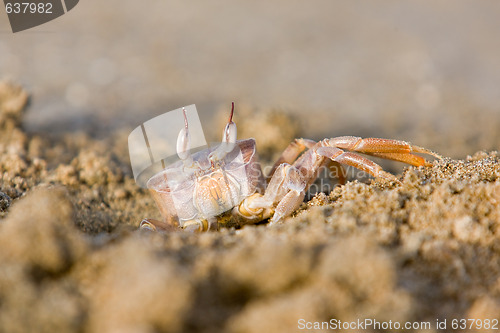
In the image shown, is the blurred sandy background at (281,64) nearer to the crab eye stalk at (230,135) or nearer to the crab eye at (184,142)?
the crab eye stalk at (230,135)

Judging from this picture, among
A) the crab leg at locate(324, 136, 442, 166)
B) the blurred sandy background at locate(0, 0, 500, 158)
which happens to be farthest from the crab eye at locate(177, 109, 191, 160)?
the blurred sandy background at locate(0, 0, 500, 158)

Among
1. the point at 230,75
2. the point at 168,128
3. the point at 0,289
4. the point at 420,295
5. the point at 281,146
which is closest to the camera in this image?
the point at 0,289

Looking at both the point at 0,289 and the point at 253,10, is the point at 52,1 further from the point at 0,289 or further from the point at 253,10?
the point at 0,289

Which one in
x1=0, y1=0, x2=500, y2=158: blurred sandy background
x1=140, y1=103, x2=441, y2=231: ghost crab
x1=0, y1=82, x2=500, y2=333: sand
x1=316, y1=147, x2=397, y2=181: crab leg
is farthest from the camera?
x1=0, y1=0, x2=500, y2=158: blurred sandy background

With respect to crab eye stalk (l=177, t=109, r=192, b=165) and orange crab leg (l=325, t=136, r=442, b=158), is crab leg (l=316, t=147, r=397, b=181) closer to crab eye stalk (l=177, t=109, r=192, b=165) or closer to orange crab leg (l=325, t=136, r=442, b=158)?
orange crab leg (l=325, t=136, r=442, b=158)

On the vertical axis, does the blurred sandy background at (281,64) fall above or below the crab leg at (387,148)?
above

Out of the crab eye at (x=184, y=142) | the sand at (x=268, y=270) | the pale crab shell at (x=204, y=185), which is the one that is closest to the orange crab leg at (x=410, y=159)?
the sand at (x=268, y=270)

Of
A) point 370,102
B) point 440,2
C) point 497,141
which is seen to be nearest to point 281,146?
point 370,102
